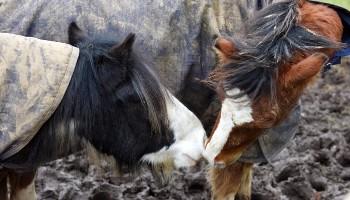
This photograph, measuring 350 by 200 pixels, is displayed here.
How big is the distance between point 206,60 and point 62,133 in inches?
28.7

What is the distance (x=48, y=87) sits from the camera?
2.62m

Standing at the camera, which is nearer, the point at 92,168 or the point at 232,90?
the point at 232,90

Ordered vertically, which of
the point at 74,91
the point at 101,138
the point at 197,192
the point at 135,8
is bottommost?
the point at 197,192

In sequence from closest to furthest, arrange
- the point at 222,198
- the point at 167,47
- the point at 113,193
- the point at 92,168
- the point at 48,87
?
the point at 48,87 < the point at 167,47 < the point at 222,198 < the point at 113,193 < the point at 92,168

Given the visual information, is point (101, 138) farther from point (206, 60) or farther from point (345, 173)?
point (345, 173)

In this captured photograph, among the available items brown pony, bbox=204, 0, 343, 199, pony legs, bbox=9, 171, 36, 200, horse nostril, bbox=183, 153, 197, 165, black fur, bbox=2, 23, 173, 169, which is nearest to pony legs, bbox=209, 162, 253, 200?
brown pony, bbox=204, 0, 343, 199

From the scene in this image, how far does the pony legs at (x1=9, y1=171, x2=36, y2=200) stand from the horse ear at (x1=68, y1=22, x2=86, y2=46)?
710 millimetres

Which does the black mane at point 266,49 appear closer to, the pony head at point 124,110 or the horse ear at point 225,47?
the horse ear at point 225,47

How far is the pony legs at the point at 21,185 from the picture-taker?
3256 millimetres

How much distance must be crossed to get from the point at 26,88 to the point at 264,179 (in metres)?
1.69

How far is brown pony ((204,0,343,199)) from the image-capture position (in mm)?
2768

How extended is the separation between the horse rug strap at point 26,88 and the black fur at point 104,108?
0.06 metres

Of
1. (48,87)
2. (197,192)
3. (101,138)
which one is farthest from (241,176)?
(48,87)

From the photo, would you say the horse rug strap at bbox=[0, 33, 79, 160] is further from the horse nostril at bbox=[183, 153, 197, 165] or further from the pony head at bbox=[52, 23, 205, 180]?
the horse nostril at bbox=[183, 153, 197, 165]
